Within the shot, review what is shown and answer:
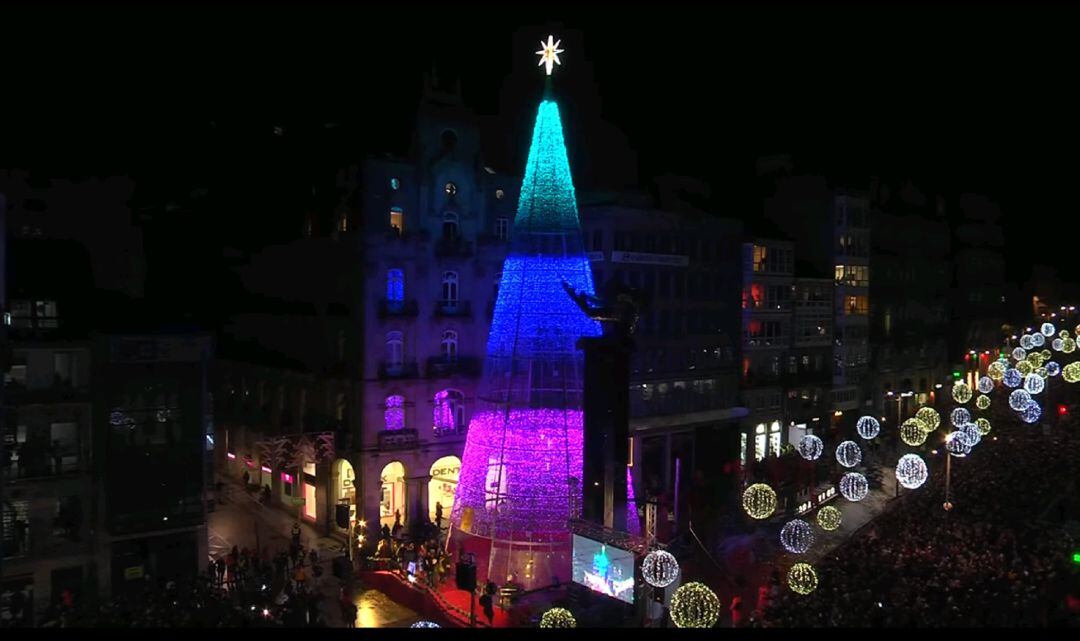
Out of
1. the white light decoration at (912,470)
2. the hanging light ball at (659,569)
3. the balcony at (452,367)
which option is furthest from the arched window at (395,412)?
the white light decoration at (912,470)

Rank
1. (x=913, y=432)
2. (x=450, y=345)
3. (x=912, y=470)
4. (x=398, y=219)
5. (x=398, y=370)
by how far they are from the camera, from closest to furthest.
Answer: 1. (x=912, y=470)
2. (x=913, y=432)
3. (x=398, y=370)
4. (x=398, y=219)
5. (x=450, y=345)

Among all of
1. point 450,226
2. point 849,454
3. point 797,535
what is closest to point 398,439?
point 450,226

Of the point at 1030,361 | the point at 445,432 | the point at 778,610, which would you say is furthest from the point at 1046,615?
the point at 1030,361

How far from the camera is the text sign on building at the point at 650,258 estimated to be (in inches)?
1626

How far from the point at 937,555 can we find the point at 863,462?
22662 millimetres

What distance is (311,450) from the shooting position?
115 feet

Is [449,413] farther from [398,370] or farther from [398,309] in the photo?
[398,309]

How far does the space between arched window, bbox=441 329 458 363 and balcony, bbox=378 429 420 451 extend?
3893mm

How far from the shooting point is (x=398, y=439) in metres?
35.8

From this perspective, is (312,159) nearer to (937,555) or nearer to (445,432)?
(445,432)

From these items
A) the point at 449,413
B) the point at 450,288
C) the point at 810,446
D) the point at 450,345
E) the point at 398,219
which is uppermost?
the point at 398,219

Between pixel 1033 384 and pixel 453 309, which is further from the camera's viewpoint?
pixel 453 309

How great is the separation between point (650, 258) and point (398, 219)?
13494 mm

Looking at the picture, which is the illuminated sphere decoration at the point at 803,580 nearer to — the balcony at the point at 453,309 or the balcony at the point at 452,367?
the balcony at the point at 452,367
